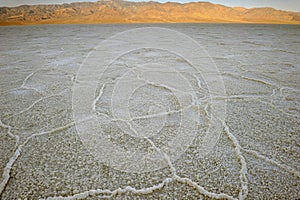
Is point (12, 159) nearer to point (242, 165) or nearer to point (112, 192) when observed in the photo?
point (112, 192)

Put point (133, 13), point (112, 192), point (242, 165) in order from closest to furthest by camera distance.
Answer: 1. point (112, 192)
2. point (242, 165)
3. point (133, 13)

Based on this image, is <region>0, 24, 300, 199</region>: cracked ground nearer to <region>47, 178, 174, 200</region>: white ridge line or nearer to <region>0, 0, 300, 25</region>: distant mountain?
<region>47, 178, 174, 200</region>: white ridge line

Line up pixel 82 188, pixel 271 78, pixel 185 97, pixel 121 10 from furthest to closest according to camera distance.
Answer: pixel 121 10
pixel 271 78
pixel 185 97
pixel 82 188

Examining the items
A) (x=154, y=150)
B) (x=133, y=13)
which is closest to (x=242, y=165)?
(x=154, y=150)

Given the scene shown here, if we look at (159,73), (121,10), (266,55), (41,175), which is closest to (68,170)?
(41,175)

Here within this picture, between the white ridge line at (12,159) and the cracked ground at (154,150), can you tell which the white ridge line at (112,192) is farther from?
the white ridge line at (12,159)

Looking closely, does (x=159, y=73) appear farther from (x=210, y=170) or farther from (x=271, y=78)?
(x=210, y=170)

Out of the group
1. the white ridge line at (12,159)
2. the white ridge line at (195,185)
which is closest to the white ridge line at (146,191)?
the white ridge line at (195,185)

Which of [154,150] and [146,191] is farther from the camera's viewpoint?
[154,150]
